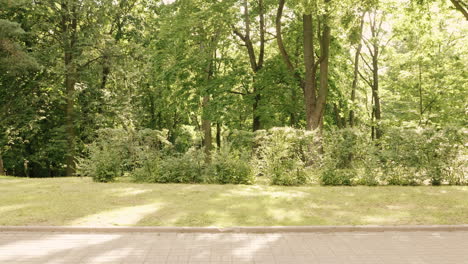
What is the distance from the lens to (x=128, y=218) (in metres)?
8.19

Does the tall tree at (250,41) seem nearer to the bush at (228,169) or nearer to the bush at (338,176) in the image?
the bush at (228,169)

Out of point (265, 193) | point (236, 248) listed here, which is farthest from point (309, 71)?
point (236, 248)

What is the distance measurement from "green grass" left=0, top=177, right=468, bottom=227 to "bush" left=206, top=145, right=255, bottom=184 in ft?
2.84

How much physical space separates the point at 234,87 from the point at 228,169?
11458 mm

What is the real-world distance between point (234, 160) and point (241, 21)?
1269cm

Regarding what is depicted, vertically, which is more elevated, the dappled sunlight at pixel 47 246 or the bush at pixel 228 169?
the bush at pixel 228 169

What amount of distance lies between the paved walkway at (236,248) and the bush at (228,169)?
6.53 m

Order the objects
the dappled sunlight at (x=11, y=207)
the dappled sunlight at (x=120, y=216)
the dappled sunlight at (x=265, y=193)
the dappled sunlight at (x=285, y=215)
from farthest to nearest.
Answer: the dappled sunlight at (x=265, y=193) < the dappled sunlight at (x=11, y=207) < the dappled sunlight at (x=285, y=215) < the dappled sunlight at (x=120, y=216)

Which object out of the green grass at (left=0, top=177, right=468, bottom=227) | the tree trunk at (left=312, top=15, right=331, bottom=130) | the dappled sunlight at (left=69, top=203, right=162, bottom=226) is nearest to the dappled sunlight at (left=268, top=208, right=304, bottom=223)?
the green grass at (left=0, top=177, right=468, bottom=227)

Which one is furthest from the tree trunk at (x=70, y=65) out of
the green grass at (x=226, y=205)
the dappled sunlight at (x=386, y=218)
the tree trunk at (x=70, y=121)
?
the dappled sunlight at (x=386, y=218)

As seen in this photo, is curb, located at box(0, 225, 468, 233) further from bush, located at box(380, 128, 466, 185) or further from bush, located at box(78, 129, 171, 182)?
bush, located at box(78, 129, 171, 182)

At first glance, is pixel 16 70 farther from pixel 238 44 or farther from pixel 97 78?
pixel 238 44

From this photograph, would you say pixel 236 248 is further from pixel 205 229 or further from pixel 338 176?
pixel 338 176

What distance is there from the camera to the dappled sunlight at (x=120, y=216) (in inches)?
306
